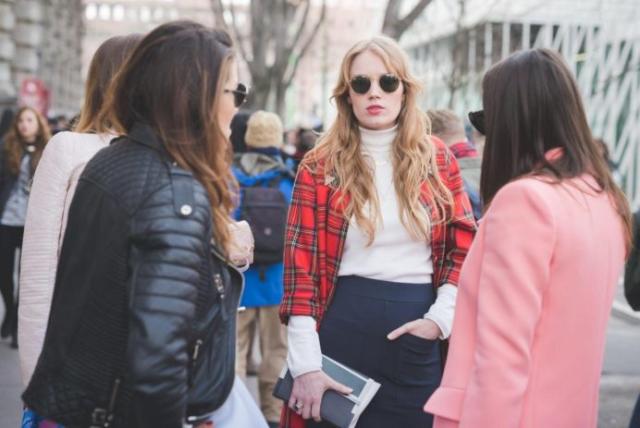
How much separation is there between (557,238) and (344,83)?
1.46 meters

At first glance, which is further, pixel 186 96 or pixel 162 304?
pixel 186 96

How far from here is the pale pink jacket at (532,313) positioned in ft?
7.66

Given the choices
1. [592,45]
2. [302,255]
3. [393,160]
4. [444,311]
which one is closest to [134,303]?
[302,255]

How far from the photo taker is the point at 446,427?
8.07 feet

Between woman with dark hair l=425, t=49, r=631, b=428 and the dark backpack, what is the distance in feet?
12.9

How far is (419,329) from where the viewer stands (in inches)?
126

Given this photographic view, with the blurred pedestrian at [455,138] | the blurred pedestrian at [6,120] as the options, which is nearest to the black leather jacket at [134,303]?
the blurred pedestrian at [455,138]

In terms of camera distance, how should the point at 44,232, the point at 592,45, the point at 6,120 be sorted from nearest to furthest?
the point at 44,232, the point at 6,120, the point at 592,45

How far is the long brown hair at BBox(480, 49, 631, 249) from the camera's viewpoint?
8.29ft

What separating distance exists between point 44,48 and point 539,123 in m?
28.4

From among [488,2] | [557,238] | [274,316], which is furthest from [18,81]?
[557,238]

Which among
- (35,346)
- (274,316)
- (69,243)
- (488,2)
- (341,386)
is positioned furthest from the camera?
(488,2)

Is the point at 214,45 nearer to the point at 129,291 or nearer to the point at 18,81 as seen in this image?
the point at 129,291

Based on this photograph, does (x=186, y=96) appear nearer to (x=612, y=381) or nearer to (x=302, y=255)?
(x=302, y=255)
